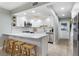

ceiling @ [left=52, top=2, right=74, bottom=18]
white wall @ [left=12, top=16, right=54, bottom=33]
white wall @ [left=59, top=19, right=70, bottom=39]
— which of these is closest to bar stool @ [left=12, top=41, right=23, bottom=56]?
white wall @ [left=12, top=16, right=54, bottom=33]

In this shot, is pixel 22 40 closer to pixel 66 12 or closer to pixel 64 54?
pixel 64 54

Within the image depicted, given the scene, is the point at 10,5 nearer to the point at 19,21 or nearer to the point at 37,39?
the point at 19,21

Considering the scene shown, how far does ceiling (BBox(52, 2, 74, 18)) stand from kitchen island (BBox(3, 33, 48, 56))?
0.53 m

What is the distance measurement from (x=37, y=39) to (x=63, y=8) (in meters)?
0.78

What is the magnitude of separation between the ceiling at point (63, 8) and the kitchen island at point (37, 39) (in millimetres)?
529

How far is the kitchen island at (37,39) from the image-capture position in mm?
1843

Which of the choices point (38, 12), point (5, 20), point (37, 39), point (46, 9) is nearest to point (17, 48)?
point (37, 39)

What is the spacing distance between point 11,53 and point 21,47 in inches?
9.6

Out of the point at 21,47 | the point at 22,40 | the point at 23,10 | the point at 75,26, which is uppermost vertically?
the point at 23,10

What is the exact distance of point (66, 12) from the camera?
181 cm

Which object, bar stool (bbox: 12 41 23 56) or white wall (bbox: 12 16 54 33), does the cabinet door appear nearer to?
white wall (bbox: 12 16 54 33)

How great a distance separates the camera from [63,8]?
5.94ft

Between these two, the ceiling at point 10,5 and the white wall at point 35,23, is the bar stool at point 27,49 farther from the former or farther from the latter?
the ceiling at point 10,5

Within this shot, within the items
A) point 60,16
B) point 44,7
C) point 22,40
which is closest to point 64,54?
A: point 60,16
